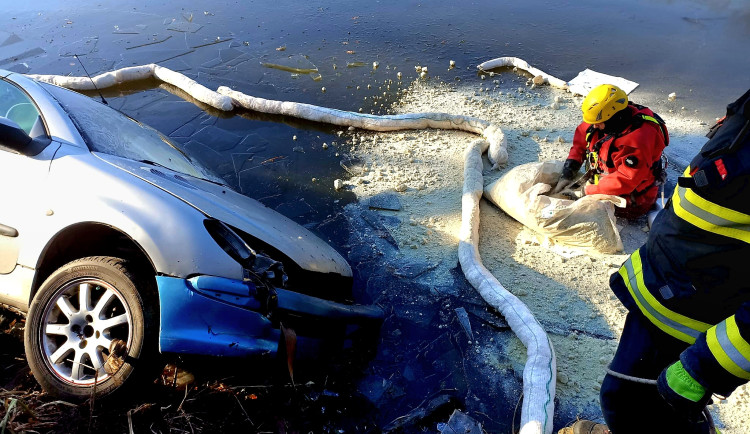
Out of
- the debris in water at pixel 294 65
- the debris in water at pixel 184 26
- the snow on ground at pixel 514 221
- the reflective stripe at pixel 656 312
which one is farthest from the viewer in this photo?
the debris in water at pixel 184 26

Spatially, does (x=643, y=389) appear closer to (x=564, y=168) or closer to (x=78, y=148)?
(x=564, y=168)

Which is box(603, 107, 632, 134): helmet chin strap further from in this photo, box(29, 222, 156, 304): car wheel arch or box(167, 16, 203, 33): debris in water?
box(167, 16, 203, 33): debris in water

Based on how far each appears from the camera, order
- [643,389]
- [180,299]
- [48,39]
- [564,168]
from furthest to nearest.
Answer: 1. [48,39]
2. [564,168]
3. [643,389]
4. [180,299]

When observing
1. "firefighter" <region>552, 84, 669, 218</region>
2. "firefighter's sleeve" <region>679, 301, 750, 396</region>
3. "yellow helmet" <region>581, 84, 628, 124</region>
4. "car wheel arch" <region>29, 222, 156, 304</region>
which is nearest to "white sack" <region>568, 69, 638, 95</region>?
"firefighter" <region>552, 84, 669, 218</region>

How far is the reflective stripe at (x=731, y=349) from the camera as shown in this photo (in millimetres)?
1559

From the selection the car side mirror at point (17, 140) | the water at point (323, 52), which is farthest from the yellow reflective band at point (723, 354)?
the car side mirror at point (17, 140)

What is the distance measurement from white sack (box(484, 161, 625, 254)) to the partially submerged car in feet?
7.10

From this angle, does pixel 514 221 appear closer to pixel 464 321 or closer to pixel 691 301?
pixel 464 321

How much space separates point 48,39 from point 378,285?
8.70 meters

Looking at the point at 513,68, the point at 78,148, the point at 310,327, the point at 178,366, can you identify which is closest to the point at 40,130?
the point at 78,148

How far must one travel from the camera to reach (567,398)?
109 inches

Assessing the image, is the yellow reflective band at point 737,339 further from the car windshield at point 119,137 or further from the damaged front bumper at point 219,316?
the car windshield at point 119,137

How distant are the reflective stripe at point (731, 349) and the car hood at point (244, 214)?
1.92m

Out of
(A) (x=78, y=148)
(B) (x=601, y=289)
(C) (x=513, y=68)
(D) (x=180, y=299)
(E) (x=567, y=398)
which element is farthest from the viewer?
(C) (x=513, y=68)
